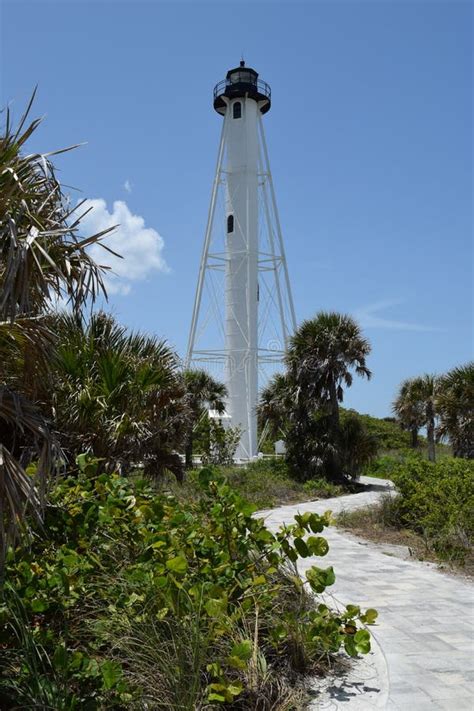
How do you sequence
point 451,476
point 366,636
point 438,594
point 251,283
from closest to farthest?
point 366,636 → point 438,594 → point 451,476 → point 251,283

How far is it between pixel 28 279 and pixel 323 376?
18603 mm

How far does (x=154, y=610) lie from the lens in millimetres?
4402

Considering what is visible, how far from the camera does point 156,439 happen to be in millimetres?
9977

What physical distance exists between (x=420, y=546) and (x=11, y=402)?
7946 millimetres

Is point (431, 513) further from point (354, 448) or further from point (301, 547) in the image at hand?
point (354, 448)

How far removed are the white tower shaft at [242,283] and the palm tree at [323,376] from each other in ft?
24.8

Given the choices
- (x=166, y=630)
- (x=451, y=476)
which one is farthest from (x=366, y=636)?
(x=451, y=476)

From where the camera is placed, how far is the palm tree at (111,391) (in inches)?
A: 330

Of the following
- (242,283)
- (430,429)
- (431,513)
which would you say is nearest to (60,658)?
(431,513)

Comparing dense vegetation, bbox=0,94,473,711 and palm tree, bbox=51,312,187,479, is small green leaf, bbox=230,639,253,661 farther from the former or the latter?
palm tree, bbox=51,312,187,479

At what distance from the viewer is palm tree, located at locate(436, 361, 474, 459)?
2088 centimetres

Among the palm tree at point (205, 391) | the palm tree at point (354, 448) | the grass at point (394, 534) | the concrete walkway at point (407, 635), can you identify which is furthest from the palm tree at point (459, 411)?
the concrete walkway at point (407, 635)

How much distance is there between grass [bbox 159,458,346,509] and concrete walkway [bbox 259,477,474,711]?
20.2 feet

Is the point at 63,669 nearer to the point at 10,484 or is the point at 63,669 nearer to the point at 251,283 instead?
the point at 10,484
